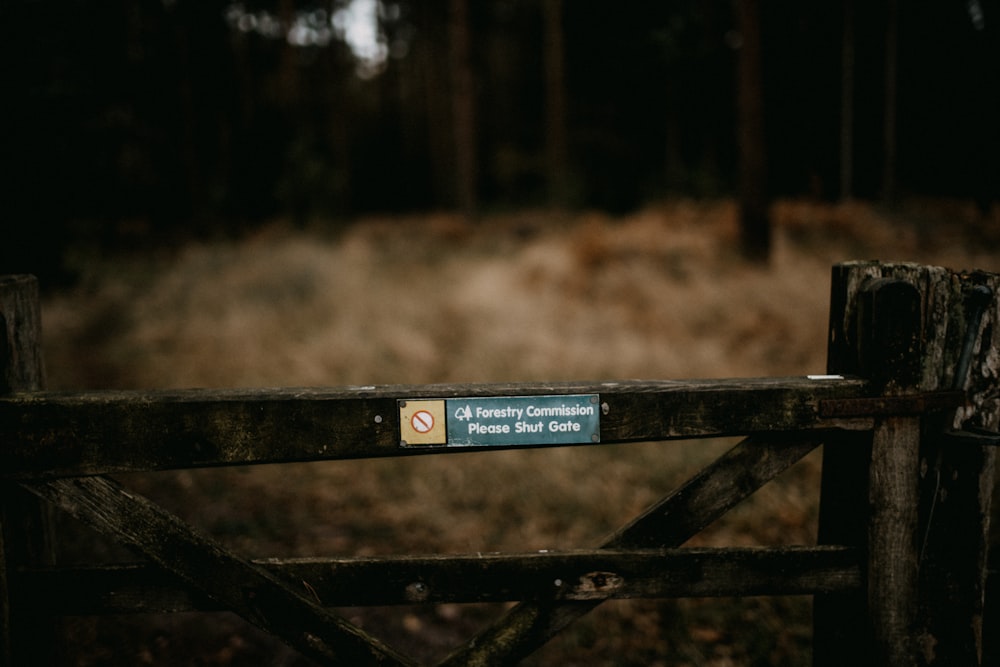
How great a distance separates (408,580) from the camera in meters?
2.03

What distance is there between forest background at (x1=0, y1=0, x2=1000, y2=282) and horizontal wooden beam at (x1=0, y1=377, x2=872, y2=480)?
485 cm

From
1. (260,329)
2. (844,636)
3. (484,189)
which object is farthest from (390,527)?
(484,189)

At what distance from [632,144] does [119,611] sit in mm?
21418

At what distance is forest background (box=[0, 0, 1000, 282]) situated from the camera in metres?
6.38

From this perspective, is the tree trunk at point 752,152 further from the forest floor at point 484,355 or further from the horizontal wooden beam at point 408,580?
the horizontal wooden beam at point 408,580

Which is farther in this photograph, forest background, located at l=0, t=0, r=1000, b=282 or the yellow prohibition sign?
forest background, located at l=0, t=0, r=1000, b=282

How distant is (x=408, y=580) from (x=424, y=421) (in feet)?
1.75

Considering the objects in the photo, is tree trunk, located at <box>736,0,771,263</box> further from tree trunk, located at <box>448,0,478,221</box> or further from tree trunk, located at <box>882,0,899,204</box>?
tree trunk, located at <box>448,0,478,221</box>

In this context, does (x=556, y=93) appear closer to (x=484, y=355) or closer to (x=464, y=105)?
(x=464, y=105)

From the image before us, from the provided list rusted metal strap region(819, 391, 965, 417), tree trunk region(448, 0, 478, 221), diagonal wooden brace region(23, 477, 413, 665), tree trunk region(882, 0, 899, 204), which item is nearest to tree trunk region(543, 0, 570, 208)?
tree trunk region(448, 0, 478, 221)

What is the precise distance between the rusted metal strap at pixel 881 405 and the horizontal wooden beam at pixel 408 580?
0.62 m

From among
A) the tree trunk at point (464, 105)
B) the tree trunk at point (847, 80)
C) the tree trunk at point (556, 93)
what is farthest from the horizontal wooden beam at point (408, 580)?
the tree trunk at point (556, 93)

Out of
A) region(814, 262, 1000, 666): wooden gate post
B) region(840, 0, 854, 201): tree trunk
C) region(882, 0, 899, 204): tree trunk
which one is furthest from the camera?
region(840, 0, 854, 201): tree trunk

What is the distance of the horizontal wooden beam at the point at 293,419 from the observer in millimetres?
1880
